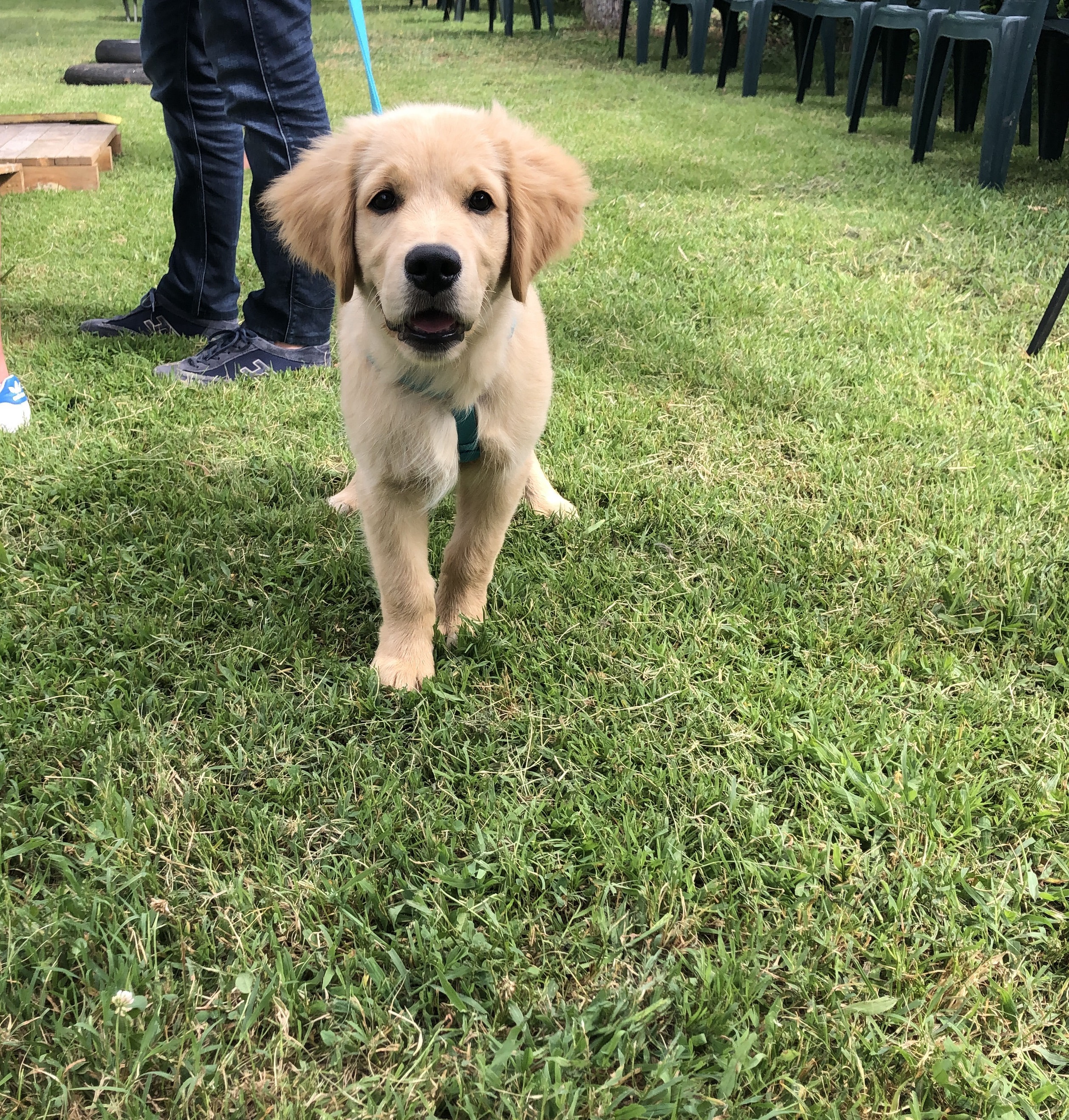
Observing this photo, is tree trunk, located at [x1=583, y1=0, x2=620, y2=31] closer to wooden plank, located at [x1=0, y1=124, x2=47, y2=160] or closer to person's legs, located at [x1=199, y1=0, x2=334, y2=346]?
wooden plank, located at [x1=0, y1=124, x2=47, y2=160]

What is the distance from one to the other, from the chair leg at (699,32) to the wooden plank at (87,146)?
23.7 ft

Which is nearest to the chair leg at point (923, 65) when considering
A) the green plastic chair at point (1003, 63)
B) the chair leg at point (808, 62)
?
the green plastic chair at point (1003, 63)

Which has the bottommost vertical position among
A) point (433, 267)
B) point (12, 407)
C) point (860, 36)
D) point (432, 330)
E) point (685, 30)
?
point (12, 407)

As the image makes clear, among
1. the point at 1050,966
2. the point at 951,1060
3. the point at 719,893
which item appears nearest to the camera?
the point at 951,1060

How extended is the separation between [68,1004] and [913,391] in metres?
2.99

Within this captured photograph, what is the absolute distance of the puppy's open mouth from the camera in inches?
64.9

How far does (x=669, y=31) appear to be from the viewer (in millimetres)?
11555

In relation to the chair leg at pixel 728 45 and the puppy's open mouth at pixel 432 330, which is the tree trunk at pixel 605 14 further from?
the puppy's open mouth at pixel 432 330

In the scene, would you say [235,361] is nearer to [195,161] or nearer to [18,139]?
[195,161]

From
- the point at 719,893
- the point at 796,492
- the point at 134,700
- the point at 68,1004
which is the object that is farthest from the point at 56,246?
the point at 719,893

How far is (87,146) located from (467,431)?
5419mm

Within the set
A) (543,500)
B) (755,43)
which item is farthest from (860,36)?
(543,500)

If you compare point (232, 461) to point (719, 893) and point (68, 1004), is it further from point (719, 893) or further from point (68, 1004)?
point (719, 893)

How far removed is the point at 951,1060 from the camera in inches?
46.2
